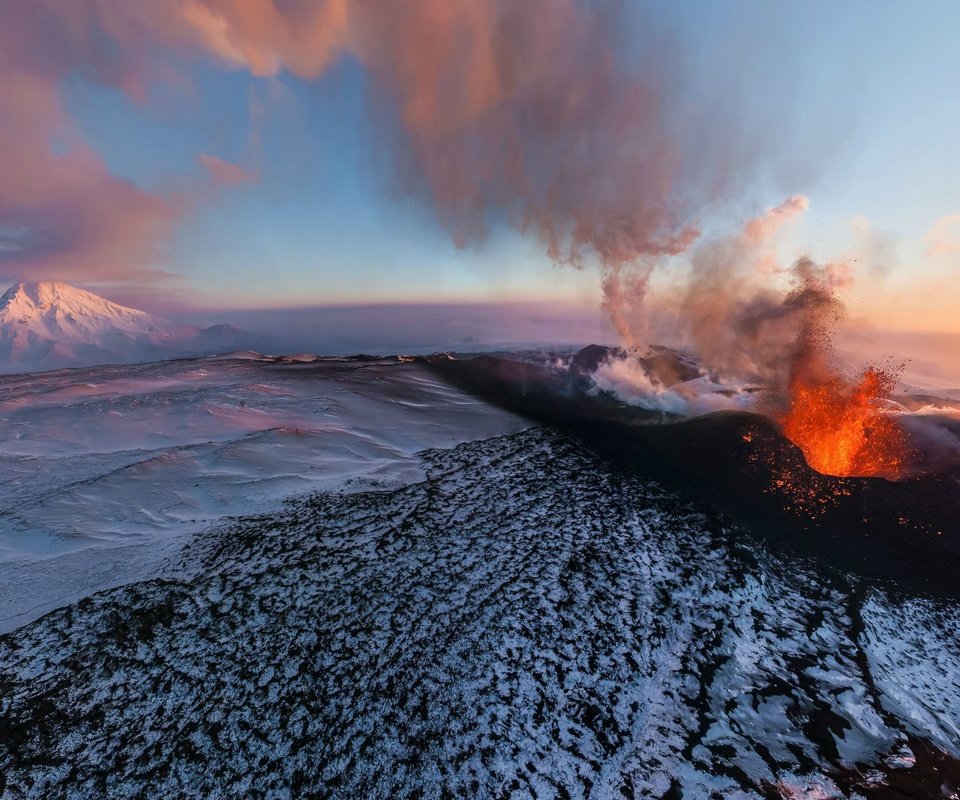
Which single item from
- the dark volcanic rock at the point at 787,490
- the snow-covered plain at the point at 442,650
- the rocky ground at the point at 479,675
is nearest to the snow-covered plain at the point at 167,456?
the snow-covered plain at the point at 442,650

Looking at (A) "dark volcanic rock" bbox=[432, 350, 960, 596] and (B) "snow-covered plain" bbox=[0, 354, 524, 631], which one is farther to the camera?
(A) "dark volcanic rock" bbox=[432, 350, 960, 596]

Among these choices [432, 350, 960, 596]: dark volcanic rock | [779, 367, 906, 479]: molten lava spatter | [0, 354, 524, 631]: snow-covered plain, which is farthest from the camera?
[779, 367, 906, 479]: molten lava spatter

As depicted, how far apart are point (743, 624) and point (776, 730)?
3167 mm

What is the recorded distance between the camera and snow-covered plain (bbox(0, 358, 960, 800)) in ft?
27.7

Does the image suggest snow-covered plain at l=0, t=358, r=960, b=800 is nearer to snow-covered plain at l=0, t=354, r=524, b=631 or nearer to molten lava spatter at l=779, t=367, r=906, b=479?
snow-covered plain at l=0, t=354, r=524, b=631

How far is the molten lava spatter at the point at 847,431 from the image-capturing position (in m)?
23.9

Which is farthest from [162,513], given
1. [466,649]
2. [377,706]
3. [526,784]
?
[526,784]

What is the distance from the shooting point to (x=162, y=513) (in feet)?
54.5

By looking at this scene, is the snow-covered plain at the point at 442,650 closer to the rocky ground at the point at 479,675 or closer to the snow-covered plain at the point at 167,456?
the rocky ground at the point at 479,675

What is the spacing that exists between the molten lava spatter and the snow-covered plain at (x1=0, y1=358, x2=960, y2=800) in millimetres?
13012

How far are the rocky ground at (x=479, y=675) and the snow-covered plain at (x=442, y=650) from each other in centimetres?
5

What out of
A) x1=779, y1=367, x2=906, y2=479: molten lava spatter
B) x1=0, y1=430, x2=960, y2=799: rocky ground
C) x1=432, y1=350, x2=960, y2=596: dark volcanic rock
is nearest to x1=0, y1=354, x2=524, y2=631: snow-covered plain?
x1=0, y1=430, x2=960, y2=799: rocky ground

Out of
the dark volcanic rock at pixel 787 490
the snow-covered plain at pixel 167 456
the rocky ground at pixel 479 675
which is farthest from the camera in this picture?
the dark volcanic rock at pixel 787 490

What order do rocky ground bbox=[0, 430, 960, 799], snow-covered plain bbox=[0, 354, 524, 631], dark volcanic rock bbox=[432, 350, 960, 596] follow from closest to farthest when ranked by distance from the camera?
rocky ground bbox=[0, 430, 960, 799] < snow-covered plain bbox=[0, 354, 524, 631] < dark volcanic rock bbox=[432, 350, 960, 596]
